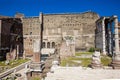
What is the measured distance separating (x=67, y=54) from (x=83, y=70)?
12.5m

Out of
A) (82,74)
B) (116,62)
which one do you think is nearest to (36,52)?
(82,74)

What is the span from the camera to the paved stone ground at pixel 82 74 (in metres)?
12.5

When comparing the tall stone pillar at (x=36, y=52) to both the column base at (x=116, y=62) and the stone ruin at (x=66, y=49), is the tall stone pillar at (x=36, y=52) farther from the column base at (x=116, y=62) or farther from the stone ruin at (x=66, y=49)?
the stone ruin at (x=66, y=49)

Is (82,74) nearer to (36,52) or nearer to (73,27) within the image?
(36,52)

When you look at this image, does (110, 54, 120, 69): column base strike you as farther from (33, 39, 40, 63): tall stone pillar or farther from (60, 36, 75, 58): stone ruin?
(60, 36, 75, 58): stone ruin

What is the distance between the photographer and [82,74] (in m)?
12.7

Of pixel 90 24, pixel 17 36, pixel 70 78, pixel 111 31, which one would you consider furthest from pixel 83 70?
pixel 17 36

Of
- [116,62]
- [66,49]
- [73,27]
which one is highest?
[73,27]

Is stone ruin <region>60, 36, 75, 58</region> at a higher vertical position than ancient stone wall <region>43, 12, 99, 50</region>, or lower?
lower

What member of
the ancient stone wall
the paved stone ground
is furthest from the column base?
the ancient stone wall

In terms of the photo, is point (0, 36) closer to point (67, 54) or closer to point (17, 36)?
point (17, 36)

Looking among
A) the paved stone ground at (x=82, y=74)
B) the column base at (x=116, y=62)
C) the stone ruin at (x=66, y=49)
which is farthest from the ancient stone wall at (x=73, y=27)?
the paved stone ground at (x=82, y=74)

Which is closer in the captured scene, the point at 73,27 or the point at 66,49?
the point at 66,49

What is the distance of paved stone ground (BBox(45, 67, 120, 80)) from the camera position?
12453 mm
